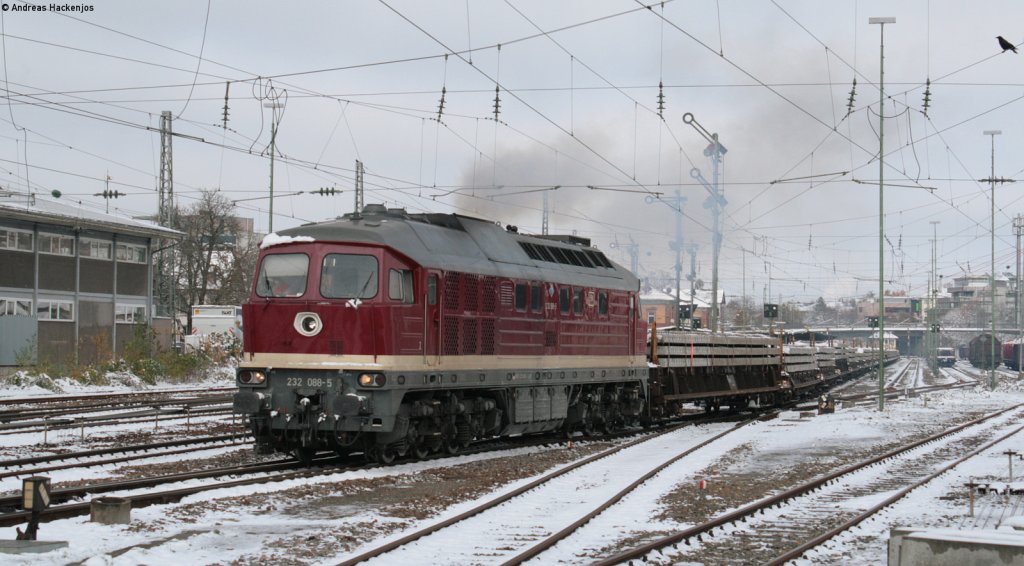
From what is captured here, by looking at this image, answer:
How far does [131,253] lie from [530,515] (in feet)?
127

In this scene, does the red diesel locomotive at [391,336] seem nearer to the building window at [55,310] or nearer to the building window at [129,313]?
the building window at [55,310]

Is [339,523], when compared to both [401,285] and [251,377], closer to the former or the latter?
[251,377]

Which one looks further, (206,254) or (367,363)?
(206,254)

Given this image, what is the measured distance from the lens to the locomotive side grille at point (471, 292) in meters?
18.7

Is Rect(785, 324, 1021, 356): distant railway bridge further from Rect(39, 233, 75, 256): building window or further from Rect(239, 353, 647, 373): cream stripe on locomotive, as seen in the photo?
Rect(239, 353, 647, 373): cream stripe on locomotive

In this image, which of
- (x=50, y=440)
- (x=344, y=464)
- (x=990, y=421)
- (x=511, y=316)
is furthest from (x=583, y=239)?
(x=990, y=421)

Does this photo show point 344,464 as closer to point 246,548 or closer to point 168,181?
point 246,548

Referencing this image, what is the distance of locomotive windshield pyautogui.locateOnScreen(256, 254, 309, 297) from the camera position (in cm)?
1717

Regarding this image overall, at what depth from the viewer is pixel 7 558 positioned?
8.91m

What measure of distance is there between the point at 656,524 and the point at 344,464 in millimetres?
6711

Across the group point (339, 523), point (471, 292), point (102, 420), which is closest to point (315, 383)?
point (471, 292)

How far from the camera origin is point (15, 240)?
40.9 metres

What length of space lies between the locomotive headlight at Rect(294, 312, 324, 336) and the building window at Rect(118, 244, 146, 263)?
3280 cm

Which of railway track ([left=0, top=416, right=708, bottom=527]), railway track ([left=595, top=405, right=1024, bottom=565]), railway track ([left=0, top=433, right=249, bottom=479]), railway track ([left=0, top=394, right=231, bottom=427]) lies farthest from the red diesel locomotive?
railway track ([left=0, top=394, right=231, bottom=427])
